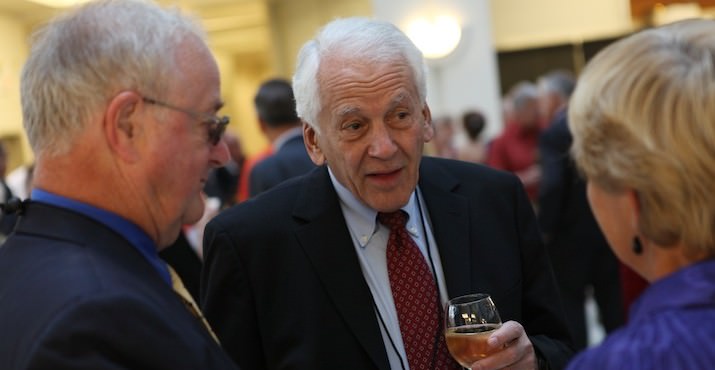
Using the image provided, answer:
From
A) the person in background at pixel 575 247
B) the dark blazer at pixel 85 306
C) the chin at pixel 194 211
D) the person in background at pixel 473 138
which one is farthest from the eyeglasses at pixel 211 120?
the person in background at pixel 473 138

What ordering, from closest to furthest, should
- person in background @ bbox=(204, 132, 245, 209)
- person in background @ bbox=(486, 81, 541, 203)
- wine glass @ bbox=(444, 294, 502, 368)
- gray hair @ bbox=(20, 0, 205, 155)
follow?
gray hair @ bbox=(20, 0, 205, 155) < wine glass @ bbox=(444, 294, 502, 368) < person in background @ bbox=(204, 132, 245, 209) < person in background @ bbox=(486, 81, 541, 203)

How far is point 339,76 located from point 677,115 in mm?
959

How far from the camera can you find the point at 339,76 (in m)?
1.95

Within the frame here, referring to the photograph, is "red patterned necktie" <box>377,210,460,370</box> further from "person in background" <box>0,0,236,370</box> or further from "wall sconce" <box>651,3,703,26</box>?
"wall sconce" <box>651,3,703,26</box>

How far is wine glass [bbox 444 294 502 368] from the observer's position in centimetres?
168

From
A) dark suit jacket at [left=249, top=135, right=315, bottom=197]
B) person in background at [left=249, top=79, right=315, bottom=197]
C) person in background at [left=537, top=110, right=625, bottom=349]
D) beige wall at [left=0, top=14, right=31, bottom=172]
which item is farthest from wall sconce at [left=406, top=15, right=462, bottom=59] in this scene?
dark suit jacket at [left=249, top=135, right=315, bottom=197]

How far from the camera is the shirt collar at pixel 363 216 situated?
2.01 meters

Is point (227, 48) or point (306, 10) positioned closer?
point (306, 10)

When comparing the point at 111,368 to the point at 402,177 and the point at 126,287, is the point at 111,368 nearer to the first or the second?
the point at 126,287

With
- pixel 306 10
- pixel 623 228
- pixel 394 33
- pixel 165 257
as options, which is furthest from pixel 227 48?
pixel 623 228

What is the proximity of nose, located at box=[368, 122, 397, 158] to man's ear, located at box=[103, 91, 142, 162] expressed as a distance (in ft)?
2.25

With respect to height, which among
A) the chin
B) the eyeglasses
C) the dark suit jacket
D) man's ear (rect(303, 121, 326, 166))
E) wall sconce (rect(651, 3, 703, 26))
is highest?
the eyeglasses

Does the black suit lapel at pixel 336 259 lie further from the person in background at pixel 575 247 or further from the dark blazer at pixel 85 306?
the person in background at pixel 575 247

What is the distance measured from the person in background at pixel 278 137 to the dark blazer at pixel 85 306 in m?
2.47
